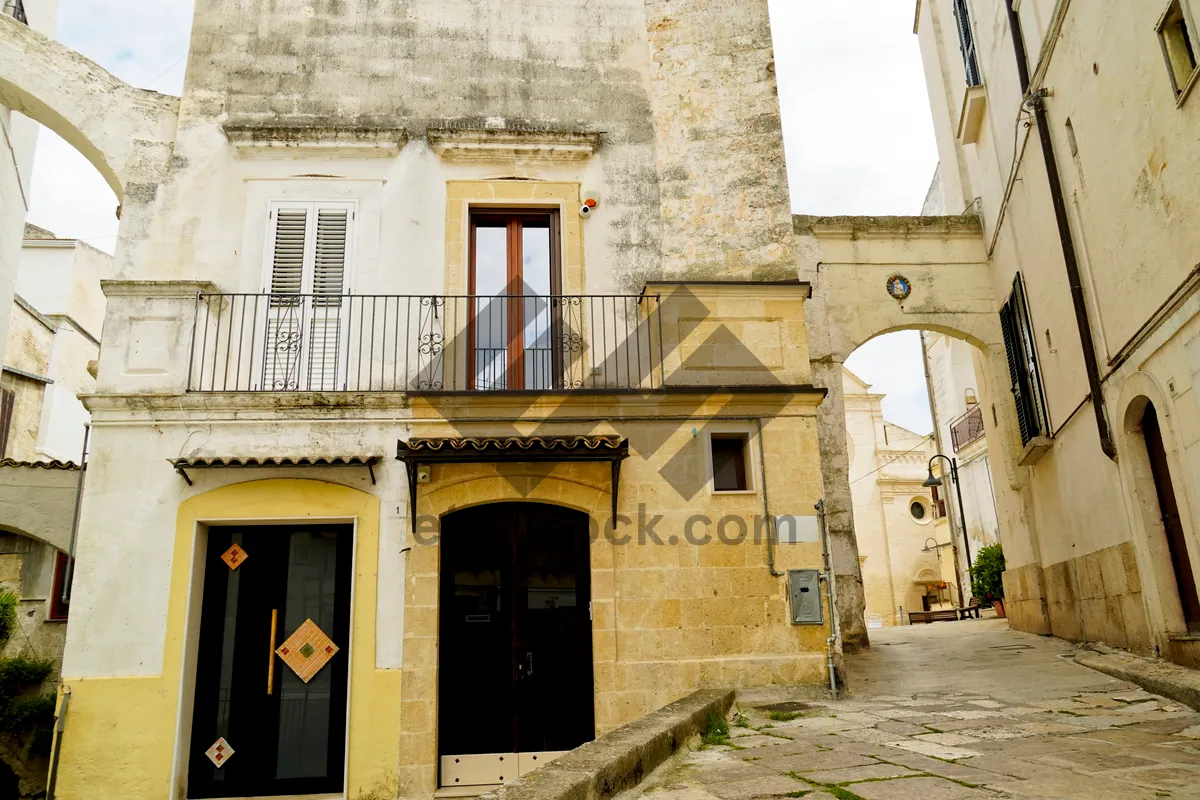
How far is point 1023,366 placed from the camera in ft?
41.0

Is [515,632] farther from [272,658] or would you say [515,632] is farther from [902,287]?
[902,287]

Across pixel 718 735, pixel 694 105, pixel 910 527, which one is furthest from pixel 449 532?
pixel 910 527

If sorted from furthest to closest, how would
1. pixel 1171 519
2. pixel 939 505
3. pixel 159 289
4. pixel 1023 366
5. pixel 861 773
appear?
pixel 939 505, pixel 1023 366, pixel 159 289, pixel 1171 519, pixel 861 773

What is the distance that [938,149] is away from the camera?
17844mm

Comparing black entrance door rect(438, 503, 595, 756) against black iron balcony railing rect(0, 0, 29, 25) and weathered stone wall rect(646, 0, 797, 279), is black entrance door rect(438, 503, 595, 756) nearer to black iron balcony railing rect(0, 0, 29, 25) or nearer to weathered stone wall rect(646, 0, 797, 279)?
weathered stone wall rect(646, 0, 797, 279)

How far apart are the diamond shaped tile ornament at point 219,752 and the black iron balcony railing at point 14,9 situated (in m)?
9.88

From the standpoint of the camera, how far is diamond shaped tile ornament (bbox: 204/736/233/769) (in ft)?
26.1

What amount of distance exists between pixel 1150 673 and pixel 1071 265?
14.7 ft

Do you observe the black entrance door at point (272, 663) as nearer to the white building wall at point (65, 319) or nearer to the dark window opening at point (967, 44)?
the white building wall at point (65, 319)

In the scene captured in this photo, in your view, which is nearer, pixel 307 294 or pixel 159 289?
pixel 159 289

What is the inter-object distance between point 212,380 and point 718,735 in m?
5.82

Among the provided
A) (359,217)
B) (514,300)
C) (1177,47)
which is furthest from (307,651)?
(1177,47)

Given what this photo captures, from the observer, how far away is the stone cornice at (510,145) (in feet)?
31.3

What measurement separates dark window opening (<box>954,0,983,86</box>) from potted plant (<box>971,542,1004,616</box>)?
1012cm
